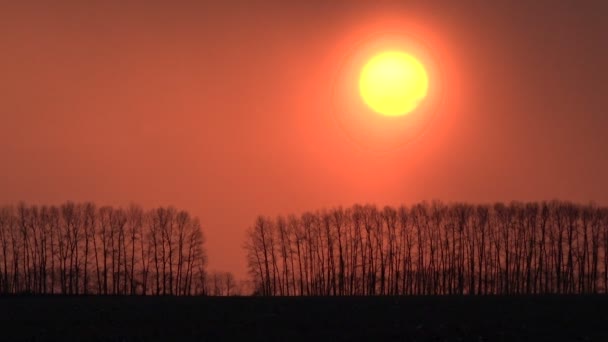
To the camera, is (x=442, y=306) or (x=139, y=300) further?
(x=139, y=300)

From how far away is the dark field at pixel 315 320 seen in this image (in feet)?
163

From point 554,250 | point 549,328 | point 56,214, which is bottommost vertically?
point 549,328

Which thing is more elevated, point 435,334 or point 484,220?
point 484,220

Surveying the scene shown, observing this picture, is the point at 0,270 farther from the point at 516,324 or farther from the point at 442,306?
the point at 516,324

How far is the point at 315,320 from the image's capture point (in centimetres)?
5450

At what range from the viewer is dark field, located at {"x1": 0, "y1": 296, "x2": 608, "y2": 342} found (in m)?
49.5

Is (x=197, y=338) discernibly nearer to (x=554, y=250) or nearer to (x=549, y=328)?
(x=549, y=328)

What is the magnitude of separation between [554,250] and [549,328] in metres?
94.6

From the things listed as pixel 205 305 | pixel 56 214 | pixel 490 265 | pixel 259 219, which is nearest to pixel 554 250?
pixel 490 265

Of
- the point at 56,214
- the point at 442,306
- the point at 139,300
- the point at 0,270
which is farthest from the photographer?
the point at 56,214

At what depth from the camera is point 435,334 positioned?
48594 millimetres

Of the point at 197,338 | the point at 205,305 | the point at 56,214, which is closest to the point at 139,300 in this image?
the point at 205,305

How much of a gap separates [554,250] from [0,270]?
88.0 meters

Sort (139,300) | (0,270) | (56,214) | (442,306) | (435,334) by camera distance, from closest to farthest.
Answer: (435,334) < (442,306) < (139,300) < (0,270) < (56,214)
